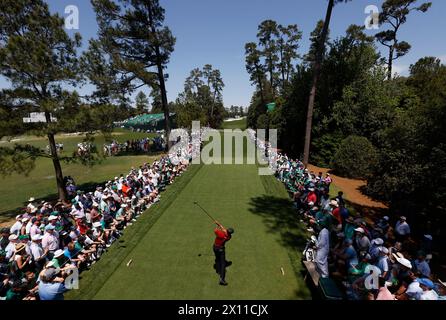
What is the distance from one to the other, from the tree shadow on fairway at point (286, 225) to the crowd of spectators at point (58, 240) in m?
5.52

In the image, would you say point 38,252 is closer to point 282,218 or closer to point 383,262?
point 383,262

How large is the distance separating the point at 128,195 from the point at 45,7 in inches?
360

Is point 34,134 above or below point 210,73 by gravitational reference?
below

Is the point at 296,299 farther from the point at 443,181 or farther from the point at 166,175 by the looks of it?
the point at 166,175

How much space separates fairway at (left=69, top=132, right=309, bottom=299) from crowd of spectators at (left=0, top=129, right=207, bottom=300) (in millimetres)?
559

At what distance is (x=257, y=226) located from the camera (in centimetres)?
1147

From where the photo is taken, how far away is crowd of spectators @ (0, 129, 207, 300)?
6.70 m

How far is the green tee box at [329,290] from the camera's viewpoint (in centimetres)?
594

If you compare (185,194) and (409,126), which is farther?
(185,194)

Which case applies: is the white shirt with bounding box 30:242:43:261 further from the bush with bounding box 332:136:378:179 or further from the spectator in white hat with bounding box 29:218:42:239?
the bush with bounding box 332:136:378:179

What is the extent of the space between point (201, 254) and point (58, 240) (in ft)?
13.6

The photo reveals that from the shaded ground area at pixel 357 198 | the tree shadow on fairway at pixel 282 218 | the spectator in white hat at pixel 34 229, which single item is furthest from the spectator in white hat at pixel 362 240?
the spectator in white hat at pixel 34 229

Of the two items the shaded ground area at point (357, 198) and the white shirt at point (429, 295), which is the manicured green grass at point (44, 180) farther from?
the white shirt at point (429, 295)
